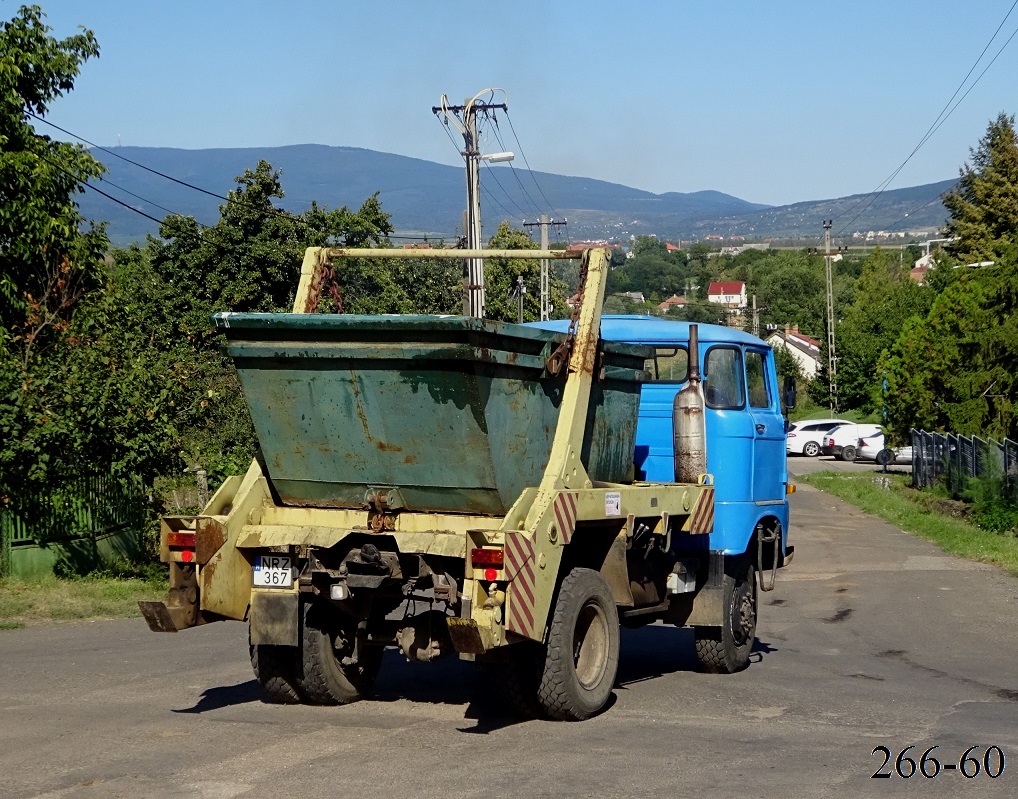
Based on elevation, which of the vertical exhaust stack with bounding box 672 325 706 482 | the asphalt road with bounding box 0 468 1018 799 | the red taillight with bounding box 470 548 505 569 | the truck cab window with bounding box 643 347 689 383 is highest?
the truck cab window with bounding box 643 347 689 383

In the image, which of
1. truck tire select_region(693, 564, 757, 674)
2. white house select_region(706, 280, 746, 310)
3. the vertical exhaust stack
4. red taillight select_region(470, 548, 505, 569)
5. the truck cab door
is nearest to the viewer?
red taillight select_region(470, 548, 505, 569)

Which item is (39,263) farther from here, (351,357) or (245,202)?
(351,357)

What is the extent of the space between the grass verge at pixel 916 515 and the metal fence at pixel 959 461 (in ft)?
2.31

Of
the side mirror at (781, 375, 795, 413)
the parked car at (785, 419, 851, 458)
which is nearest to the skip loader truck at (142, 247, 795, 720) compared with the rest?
the side mirror at (781, 375, 795, 413)

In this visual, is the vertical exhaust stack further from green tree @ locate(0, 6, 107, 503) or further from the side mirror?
green tree @ locate(0, 6, 107, 503)

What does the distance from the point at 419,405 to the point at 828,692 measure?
163 inches

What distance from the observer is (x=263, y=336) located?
27.4 ft

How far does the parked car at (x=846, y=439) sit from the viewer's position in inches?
2206

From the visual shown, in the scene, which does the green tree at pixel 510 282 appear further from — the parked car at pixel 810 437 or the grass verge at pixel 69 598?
the grass verge at pixel 69 598

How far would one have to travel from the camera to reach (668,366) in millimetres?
10914

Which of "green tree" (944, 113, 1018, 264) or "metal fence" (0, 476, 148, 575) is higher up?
"green tree" (944, 113, 1018, 264)

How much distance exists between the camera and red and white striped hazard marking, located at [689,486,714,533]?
32.6 feet

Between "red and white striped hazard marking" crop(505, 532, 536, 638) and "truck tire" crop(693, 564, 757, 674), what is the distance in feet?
10.7

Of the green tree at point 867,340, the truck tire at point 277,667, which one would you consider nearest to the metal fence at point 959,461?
the truck tire at point 277,667
